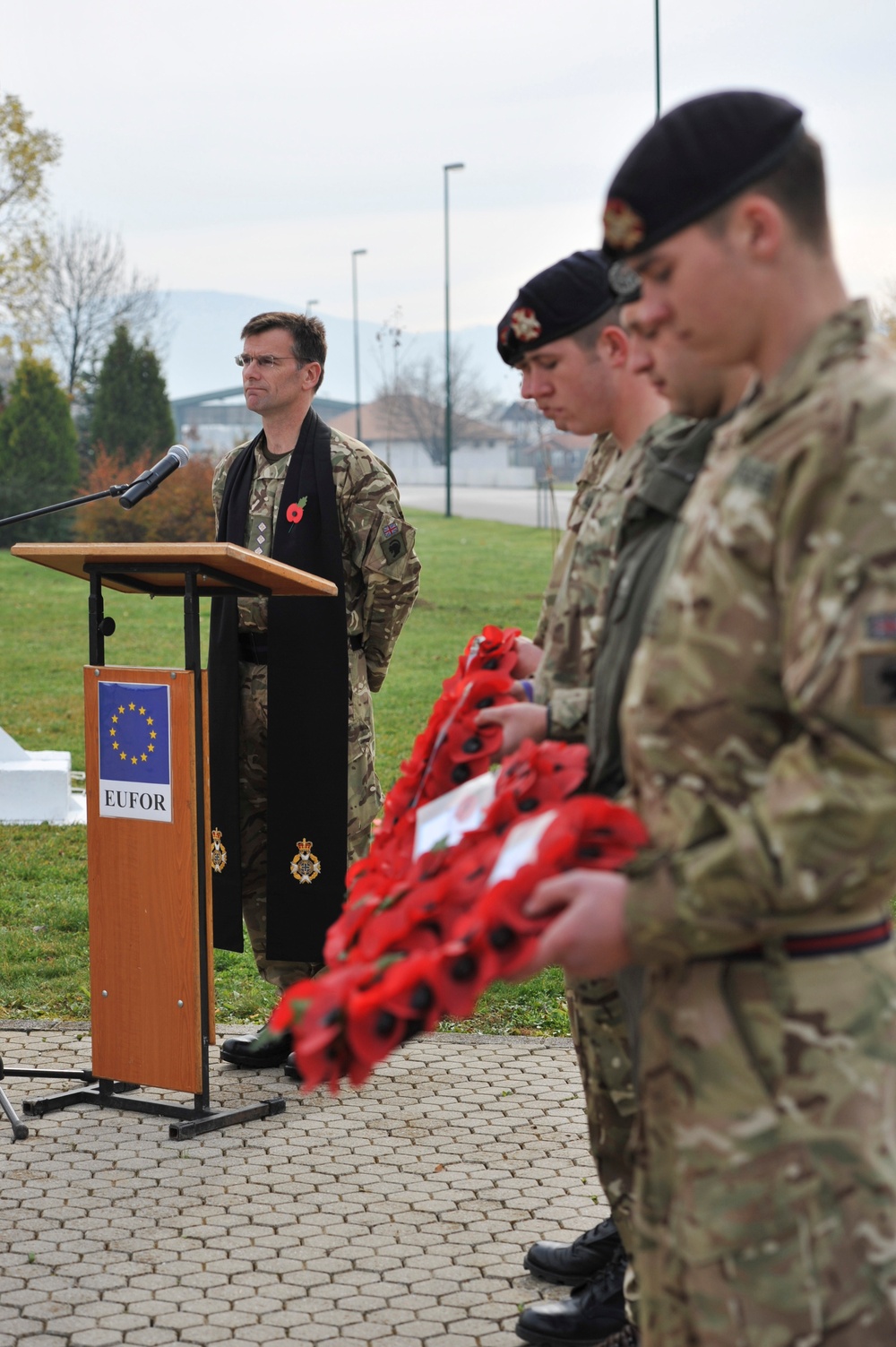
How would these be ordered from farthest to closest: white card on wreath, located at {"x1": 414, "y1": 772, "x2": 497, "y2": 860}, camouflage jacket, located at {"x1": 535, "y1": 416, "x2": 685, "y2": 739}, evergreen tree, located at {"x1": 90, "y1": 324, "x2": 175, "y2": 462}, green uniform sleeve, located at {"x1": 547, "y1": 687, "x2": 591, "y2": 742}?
evergreen tree, located at {"x1": 90, "y1": 324, "x2": 175, "y2": 462}, camouflage jacket, located at {"x1": 535, "y1": 416, "x2": 685, "y2": 739}, green uniform sleeve, located at {"x1": 547, "y1": 687, "x2": 591, "y2": 742}, white card on wreath, located at {"x1": 414, "y1": 772, "x2": 497, "y2": 860}

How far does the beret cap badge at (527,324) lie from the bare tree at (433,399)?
256 ft

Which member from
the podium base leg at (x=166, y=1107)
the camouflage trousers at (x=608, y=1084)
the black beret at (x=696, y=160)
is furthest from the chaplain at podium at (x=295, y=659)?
the black beret at (x=696, y=160)

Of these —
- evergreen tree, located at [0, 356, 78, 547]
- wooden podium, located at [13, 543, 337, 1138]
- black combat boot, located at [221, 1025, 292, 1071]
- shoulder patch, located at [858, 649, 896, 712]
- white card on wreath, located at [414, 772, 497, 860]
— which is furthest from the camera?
evergreen tree, located at [0, 356, 78, 547]

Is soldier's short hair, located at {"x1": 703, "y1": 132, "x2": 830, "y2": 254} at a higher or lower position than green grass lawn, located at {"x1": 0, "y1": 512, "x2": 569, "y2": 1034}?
higher

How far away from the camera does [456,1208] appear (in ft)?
14.5

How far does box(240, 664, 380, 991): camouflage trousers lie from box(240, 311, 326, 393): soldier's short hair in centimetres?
121

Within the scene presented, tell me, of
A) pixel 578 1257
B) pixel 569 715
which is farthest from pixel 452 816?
pixel 578 1257

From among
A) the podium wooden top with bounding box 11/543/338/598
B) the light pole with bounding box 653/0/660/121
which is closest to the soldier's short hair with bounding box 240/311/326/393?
the podium wooden top with bounding box 11/543/338/598

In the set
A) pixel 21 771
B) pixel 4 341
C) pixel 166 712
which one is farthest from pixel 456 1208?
pixel 4 341

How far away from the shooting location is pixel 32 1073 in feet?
17.5

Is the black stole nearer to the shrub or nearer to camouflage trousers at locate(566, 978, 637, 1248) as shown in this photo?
camouflage trousers at locate(566, 978, 637, 1248)

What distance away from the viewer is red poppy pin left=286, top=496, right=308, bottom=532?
5652 mm

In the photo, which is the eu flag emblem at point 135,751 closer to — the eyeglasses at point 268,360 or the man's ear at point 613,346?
the eyeglasses at point 268,360

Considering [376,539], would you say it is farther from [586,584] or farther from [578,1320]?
[578,1320]
